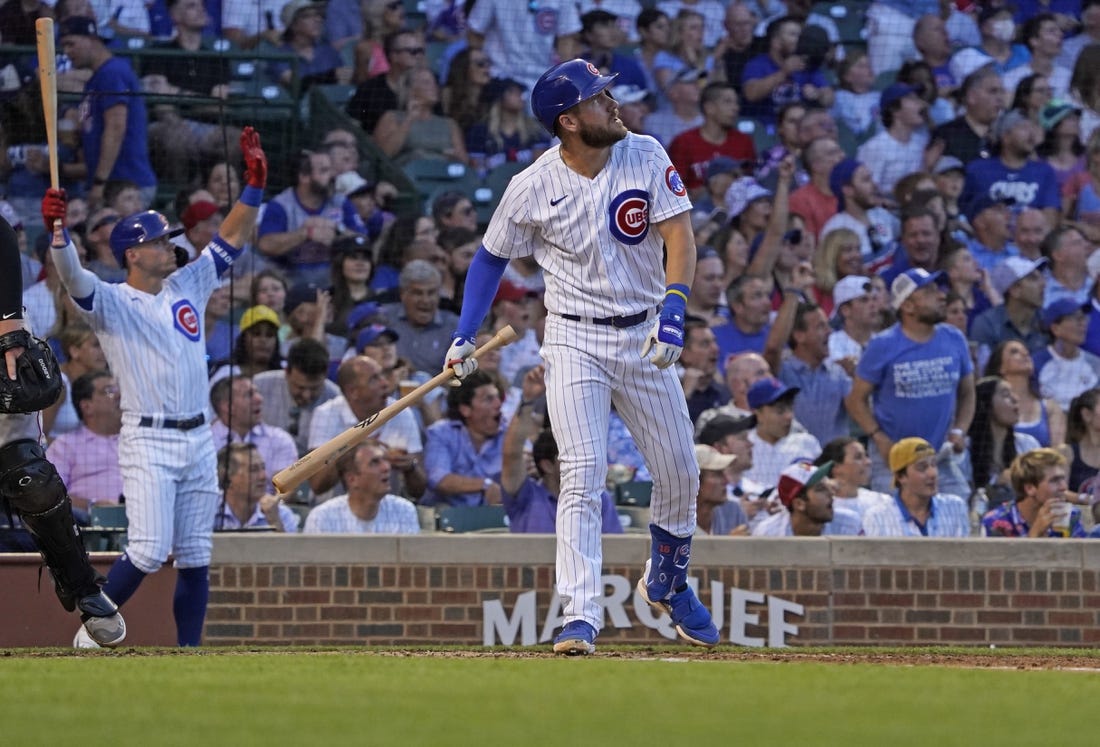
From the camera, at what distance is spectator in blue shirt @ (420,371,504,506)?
10086mm

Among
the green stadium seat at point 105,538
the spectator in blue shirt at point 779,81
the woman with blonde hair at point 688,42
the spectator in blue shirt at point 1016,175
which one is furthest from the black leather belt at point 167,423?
the spectator in blue shirt at point 1016,175

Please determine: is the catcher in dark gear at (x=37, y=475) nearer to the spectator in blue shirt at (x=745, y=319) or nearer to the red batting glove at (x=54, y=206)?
the red batting glove at (x=54, y=206)

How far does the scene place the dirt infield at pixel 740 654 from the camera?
6.58 meters

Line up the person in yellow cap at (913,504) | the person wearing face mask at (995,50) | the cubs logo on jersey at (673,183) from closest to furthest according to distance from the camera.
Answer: the cubs logo on jersey at (673,183) < the person in yellow cap at (913,504) < the person wearing face mask at (995,50)

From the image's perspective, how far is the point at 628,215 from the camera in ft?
20.8

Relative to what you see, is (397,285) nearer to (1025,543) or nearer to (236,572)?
(236,572)

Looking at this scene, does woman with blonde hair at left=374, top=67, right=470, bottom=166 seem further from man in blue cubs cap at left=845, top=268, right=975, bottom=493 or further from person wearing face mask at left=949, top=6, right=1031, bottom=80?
person wearing face mask at left=949, top=6, right=1031, bottom=80

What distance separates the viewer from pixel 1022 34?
14.0 meters

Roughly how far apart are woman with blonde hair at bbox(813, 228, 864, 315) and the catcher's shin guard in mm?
6206

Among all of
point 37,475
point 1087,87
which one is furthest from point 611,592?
point 1087,87

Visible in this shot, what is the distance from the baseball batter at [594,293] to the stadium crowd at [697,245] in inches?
100

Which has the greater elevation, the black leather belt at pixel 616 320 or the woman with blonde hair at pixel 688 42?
the woman with blonde hair at pixel 688 42

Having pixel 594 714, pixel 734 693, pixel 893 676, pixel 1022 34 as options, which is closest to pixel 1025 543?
pixel 893 676

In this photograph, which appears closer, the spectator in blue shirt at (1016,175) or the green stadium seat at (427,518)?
the green stadium seat at (427,518)
